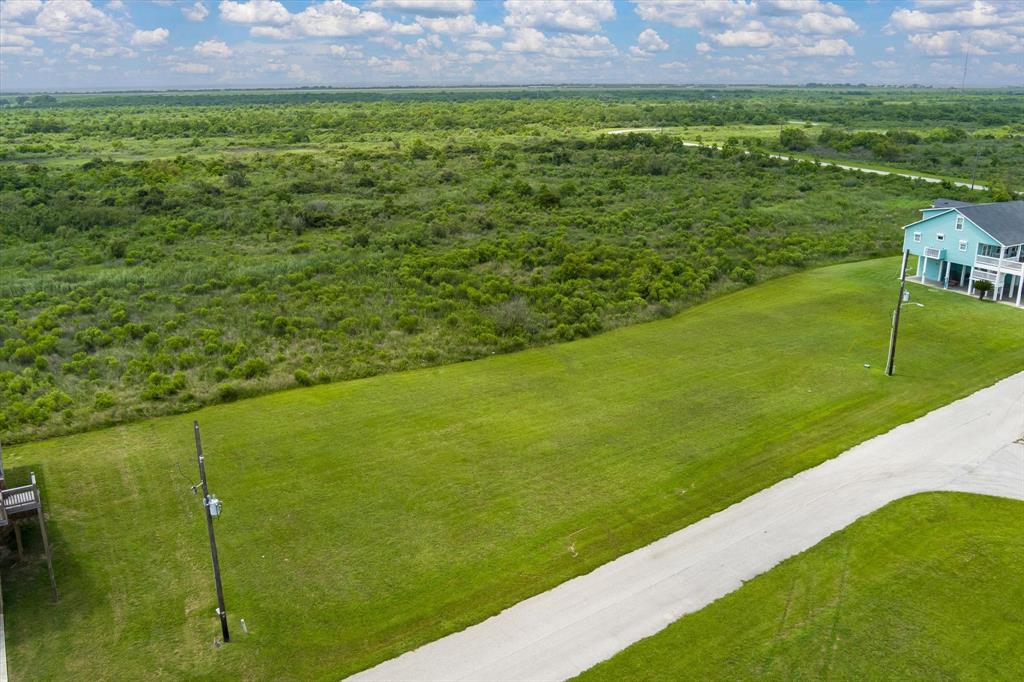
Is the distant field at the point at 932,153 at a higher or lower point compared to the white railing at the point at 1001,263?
higher

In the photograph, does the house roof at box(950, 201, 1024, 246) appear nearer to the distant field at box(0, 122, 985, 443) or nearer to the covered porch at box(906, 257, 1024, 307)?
the covered porch at box(906, 257, 1024, 307)

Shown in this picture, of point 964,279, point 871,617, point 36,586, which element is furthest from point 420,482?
point 964,279

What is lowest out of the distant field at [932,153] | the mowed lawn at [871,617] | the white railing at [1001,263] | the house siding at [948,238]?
the mowed lawn at [871,617]

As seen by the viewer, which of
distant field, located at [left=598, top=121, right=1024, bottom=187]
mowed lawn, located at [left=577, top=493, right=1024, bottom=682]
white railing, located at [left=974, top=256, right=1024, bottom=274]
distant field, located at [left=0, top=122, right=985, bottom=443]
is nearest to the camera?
mowed lawn, located at [left=577, top=493, right=1024, bottom=682]

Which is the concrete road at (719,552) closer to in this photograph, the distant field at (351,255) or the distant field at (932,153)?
the distant field at (351,255)

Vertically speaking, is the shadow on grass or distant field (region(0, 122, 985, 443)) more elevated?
distant field (region(0, 122, 985, 443))

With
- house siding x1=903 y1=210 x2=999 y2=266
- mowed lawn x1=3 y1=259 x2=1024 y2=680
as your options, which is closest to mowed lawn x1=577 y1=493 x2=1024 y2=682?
mowed lawn x1=3 y1=259 x2=1024 y2=680

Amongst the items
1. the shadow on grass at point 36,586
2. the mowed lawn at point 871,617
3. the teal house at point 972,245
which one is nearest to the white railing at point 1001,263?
the teal house at point 972,245
